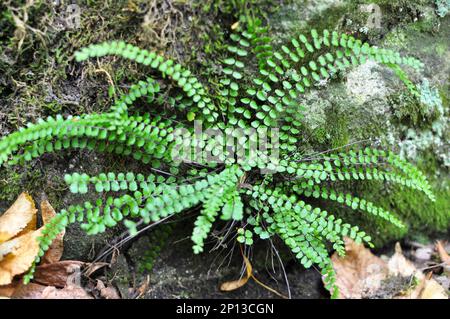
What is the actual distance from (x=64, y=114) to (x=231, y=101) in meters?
1.13

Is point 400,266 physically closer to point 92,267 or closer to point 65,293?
point 92,267

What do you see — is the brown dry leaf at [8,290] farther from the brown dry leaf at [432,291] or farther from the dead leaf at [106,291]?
the brown dry leaf at [432,291]

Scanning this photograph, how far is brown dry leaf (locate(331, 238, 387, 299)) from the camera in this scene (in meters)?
3.38

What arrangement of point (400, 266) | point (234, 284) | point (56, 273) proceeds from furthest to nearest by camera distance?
point (400, 266), point (234, 284), point (56, 273)

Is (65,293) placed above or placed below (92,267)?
below

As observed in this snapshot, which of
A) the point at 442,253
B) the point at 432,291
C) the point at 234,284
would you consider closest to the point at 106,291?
the point at 234,284

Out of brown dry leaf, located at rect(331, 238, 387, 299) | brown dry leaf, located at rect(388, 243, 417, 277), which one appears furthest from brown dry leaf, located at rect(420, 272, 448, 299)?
brown dry leaf, located at rect(331, 238, 387, 299)

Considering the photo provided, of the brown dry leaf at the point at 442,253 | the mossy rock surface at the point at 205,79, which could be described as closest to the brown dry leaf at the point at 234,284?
the mossy rock surface at the point at 205,79

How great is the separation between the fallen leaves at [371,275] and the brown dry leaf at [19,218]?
2.24m

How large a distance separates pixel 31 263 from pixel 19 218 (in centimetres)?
35

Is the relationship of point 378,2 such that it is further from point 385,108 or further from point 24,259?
point 24,259

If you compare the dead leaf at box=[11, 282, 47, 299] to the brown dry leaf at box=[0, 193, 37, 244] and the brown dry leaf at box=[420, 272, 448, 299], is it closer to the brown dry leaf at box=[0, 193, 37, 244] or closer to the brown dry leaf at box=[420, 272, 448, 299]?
the brown dry leaf at box=[0, 193, 37, 244]

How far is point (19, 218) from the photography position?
9.39ft

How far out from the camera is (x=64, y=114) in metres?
2.97
